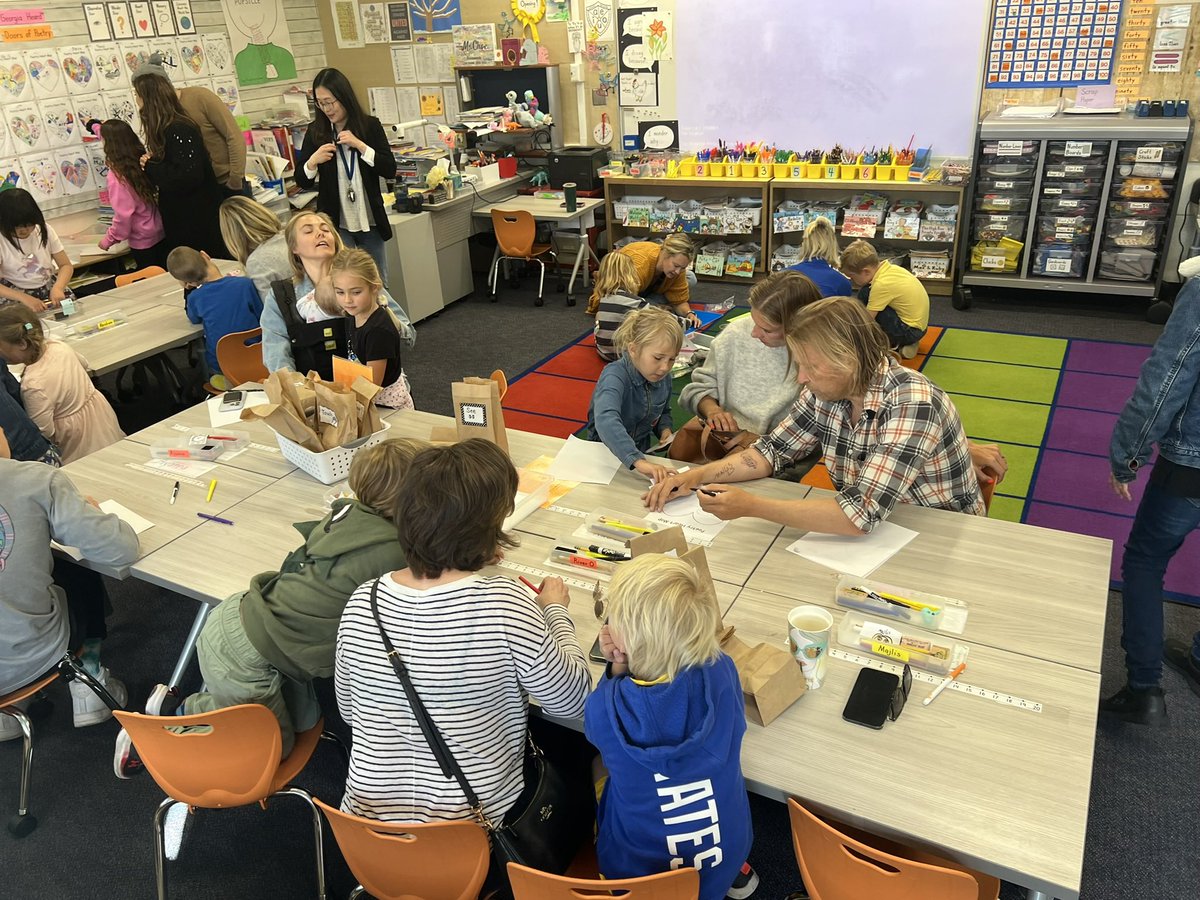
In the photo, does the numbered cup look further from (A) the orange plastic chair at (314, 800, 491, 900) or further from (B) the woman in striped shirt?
(A) the orange plastic chair at (314, 800, 491, 900)

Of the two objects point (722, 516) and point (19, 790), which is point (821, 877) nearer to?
point (722, 516)

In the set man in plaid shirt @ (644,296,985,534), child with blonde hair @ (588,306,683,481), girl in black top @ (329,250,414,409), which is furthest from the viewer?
girl in black top @ (329,250,414,409)

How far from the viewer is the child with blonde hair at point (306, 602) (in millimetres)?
1896

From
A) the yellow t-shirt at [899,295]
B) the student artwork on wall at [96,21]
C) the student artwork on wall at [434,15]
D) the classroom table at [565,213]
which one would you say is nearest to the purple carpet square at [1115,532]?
the yellow t-shirt at [899,295]

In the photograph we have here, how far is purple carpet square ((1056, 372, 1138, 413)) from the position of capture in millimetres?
4570

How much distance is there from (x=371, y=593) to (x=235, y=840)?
50.7 inches

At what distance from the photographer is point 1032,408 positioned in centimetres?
457

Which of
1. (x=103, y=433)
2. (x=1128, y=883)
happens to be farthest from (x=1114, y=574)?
(x=103, y=433)

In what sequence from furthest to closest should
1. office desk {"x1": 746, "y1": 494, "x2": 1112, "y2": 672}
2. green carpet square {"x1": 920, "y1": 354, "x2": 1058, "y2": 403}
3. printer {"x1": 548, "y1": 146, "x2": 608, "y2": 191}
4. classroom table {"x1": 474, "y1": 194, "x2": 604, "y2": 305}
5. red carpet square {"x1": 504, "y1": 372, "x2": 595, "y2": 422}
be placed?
printer {"x1": 548, "y1": 146, "x2": 608, "y2": 191} → classroom table {"x1": 474, "y1": 194, "x2": 604, "y2": 305} → red carpet square {"x1": 504, "y1": 372, "x2": 595, "y2": 422} → green carpet square {"x1": 920, "y1": 354, "x2": 1058, "y2": 403} → office desk {"x1": 746, "y1": 494, "x2": 1112, "y2": 672}

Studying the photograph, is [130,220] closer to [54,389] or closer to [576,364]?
[54,389]

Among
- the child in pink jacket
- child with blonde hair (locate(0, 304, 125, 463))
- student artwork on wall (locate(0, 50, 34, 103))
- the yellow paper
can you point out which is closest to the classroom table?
the child in pink jacket

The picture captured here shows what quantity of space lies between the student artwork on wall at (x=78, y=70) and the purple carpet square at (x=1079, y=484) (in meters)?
6.64

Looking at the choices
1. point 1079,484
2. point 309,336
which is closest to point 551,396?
point 309,336

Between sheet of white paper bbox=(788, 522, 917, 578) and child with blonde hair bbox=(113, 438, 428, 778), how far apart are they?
3.38 feet
